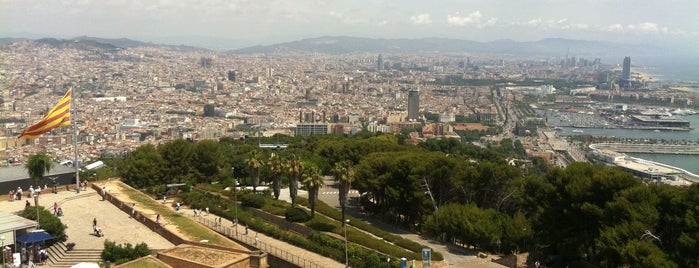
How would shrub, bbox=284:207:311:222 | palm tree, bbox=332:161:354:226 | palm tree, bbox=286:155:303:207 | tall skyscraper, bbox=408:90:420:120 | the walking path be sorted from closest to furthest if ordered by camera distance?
the walking path < shrub, bbox=284:207:311:222 < palm tree, bbox=332:161:354:226 < palm tree, bbox=286:155:303:207 < tall skyscraper, bbox=408:90:420:120

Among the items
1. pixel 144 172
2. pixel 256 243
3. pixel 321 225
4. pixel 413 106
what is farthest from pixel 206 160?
pixel 413 106

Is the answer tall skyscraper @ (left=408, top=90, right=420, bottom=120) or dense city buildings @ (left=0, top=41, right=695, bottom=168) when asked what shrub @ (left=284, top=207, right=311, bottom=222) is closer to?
dense city buildings @ (left=0, top=41, right=695, bottom=168)

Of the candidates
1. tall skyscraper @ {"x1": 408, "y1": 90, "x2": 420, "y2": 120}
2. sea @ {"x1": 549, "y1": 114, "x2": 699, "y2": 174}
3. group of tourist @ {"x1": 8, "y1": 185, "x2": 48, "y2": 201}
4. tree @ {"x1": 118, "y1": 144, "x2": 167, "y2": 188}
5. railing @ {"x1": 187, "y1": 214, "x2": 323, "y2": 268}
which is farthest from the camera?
tall skyscraper @ {"x1": 408, "y1": 90, "x2": 420, "y2": 120}

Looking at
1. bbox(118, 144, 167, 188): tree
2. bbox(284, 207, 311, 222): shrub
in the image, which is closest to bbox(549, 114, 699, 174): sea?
Answer: bbox(118, 144, 167, 188): tree

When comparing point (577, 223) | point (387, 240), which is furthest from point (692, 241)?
point (387, 240)

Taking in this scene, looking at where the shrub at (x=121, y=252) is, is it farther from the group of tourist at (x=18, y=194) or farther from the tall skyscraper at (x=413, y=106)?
the tall skyscraper at (x=413, y=106)

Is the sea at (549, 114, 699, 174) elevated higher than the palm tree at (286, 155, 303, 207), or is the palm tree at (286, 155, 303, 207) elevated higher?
the palm tree at (286, 155, 303, 207)

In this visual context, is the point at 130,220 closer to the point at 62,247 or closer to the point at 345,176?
the point at 62,247
